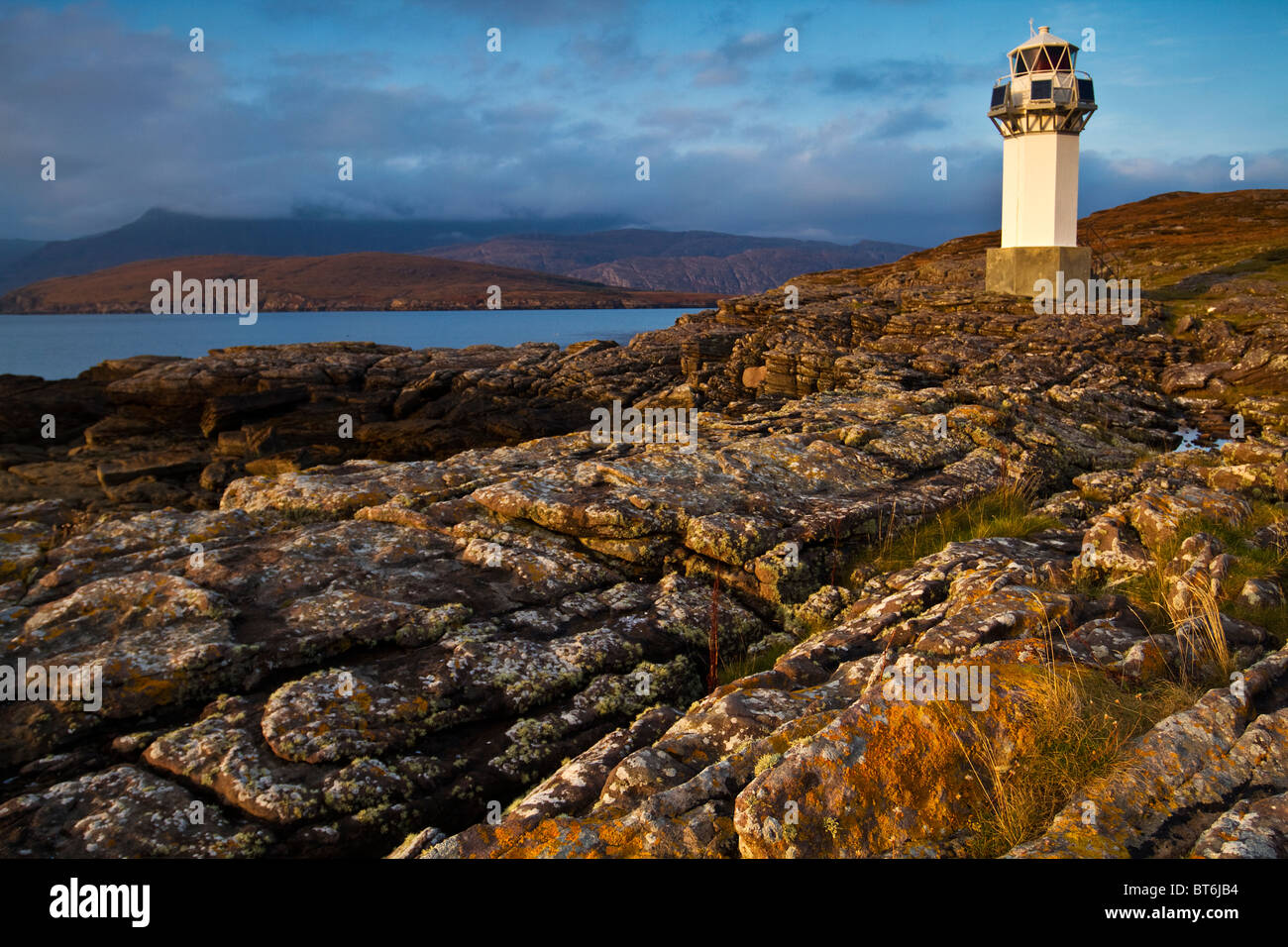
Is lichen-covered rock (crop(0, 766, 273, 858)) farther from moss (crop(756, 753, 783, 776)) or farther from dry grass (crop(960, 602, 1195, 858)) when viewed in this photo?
dry grass (crop(960, 602, 1195, 858))

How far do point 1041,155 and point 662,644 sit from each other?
1737 inches

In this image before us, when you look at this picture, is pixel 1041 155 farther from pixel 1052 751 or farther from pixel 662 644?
pixel 1052 751

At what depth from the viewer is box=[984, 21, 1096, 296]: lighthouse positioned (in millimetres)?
41688

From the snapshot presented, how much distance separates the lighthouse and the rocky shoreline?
27642 mm

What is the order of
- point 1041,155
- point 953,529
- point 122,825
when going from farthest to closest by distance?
point 1041,155 → point 953,529 → point 122,825

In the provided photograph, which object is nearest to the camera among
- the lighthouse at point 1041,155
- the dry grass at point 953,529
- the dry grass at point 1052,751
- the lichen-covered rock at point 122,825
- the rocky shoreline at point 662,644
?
the dry grass at point 1052,751

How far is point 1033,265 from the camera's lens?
42.9m

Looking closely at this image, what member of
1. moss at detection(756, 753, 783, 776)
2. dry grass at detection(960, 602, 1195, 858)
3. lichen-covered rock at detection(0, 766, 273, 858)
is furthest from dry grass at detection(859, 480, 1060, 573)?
lichen-covered rock at detection(0, 766, 273, 858)

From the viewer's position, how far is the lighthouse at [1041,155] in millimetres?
41688

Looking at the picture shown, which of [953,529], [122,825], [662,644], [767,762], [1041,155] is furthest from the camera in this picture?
[1041,155]

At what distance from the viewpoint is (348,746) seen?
22.3ft

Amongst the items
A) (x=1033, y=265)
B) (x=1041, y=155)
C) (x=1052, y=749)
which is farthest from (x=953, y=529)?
(x=1041, y=155)

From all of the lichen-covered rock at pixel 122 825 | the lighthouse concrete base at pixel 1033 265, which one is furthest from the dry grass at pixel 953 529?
the lighthouse concrete base at pixel 1033 265

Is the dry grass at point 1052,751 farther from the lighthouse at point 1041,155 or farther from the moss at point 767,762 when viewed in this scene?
the lighthouse at point 1041,155
